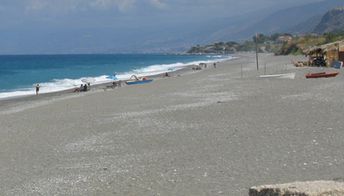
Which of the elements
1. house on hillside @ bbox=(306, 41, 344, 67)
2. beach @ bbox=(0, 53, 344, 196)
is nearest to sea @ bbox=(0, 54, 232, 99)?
house on hillside @ bbox=(306, 41, 344, 67)

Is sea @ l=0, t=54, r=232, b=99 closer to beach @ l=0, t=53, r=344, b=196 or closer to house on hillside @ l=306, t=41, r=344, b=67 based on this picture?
house on hillside @ l=306, t=41, r=344, b=67

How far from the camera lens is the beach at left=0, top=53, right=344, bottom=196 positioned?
30.0 ft

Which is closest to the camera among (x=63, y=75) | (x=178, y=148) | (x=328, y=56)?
(x=178, y=148)

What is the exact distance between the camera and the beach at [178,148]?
9.14 meters

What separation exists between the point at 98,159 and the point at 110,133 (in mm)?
Result: 3658

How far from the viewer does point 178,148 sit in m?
12.2

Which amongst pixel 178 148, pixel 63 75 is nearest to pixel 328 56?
pixel 178 148

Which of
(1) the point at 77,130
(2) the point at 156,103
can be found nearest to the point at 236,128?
(1) the point at 77,130

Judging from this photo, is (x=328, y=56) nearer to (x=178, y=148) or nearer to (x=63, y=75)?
(x=178, y=148)

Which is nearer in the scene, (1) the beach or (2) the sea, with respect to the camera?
(1) the beach

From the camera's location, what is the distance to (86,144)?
44.9ft

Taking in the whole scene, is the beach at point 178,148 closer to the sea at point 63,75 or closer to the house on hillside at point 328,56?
the sea at point 63,75

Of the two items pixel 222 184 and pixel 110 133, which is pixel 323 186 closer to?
pixel 222 184

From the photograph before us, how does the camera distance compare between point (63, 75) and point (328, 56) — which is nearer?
point (328, 56)
